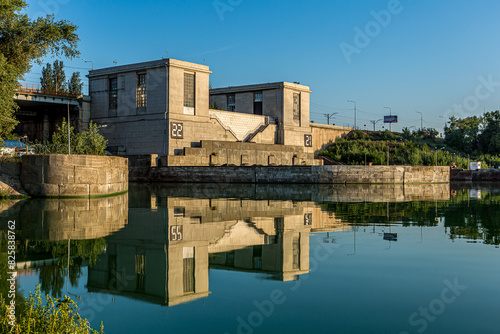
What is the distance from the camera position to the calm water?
21.5 ft

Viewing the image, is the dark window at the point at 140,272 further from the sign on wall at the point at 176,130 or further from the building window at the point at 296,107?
the building window at the point at 296,107

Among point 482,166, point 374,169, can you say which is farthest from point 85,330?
point 482,166

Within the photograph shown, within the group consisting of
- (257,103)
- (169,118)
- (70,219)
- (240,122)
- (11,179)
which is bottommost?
(70,219)

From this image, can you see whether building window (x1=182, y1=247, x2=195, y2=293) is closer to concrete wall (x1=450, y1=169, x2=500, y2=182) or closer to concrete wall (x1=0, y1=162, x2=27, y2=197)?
concrete wall (x1=0, y1=162, x2=27, y2=197)

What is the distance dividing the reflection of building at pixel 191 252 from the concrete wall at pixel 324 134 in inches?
2214

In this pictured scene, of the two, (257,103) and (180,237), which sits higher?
(257,103)

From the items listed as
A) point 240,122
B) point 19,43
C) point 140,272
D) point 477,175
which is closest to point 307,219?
point 140,272

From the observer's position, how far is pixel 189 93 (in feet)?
176

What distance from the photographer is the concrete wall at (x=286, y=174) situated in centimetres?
4519

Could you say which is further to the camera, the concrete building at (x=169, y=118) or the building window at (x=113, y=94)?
the building window at (x=113, y=94)

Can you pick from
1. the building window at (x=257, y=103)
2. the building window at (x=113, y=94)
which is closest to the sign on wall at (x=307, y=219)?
the building window at (x=113, y=94)

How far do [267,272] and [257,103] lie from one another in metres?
60.0

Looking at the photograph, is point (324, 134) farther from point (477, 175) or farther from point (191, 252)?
point (191, 252)

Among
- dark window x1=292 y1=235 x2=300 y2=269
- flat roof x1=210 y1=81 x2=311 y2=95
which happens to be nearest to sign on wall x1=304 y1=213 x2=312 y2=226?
dark window x1=292 y1=235 x2=300 y2=269
